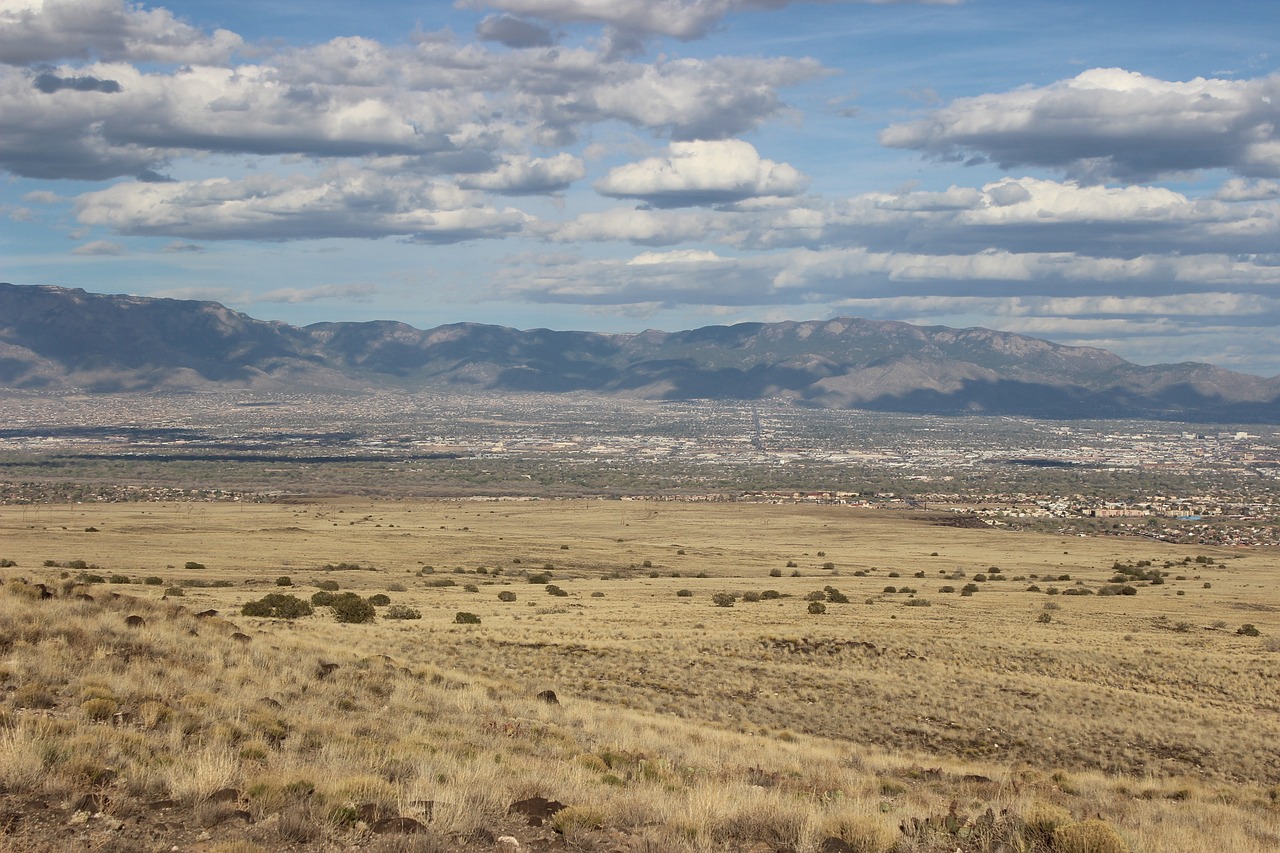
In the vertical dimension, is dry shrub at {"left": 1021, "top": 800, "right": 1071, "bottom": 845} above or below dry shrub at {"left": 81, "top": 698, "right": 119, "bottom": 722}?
below

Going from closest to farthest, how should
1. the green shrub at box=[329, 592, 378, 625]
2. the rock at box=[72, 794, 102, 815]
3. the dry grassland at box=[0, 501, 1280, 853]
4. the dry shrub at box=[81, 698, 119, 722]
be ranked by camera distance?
the rock at box=[72, 794, 102, 815], the dry grassland at box=[0, 501, 1280, 853], the dry shrub at box=[81, 698, 119, 722], the green shrub at box=[329, 592, 378, 625]

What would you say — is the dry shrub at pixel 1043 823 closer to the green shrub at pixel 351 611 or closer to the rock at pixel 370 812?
the rock at pixel 370 812

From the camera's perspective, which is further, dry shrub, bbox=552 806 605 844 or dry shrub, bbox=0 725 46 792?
dry shrub, bbox=552 806 605 844

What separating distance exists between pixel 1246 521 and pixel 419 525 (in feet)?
316

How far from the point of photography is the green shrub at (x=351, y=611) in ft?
111

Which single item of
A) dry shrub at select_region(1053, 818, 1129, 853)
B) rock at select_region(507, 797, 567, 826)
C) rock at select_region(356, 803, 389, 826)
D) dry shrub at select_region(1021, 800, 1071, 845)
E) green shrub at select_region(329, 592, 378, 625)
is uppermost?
rock at select_region(356, 803, 389, 826)

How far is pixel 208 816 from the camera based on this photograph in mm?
10781

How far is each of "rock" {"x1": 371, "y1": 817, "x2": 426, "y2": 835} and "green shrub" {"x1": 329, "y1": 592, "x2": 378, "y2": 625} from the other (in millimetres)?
23261

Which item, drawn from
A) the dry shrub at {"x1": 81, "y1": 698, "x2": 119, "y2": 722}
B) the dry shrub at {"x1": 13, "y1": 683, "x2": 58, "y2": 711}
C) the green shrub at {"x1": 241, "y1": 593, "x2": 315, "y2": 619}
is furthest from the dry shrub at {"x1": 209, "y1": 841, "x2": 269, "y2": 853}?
the green shrub at {"x1": 241, "y1": 593, "x2": 315, "y2": 619}

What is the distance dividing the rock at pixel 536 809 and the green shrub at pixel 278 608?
2284 cm

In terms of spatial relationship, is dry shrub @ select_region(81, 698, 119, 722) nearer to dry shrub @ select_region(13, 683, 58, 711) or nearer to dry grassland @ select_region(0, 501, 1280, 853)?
dry grassland @ select_region(0, 501, 1280, 853)

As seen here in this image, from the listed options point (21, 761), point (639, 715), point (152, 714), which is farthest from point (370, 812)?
point (639, 715)

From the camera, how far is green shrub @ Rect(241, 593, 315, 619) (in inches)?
1316

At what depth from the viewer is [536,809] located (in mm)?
12305
